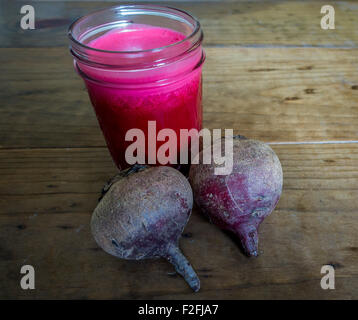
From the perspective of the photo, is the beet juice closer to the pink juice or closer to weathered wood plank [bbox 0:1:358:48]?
the pink juice

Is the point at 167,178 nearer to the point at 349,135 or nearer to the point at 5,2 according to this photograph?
the point at 349,135

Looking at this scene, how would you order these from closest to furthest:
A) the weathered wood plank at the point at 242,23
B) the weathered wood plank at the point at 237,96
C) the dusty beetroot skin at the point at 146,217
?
the dusty beetroot skin at the point at 146,217, the weathered wood plank at the point at 237,96, the weathered wood plank at the point at 242,23

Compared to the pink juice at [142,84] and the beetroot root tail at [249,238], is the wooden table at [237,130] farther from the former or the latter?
the pink juice at [142,84]

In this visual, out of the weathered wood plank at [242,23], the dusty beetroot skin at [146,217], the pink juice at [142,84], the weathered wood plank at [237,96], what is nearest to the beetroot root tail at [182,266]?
the dusty beetroot skin at [146,217]

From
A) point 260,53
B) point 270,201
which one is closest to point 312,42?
point 260,53

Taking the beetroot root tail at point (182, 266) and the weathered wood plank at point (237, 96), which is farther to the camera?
the weathered wood plank at point (237, 96)
